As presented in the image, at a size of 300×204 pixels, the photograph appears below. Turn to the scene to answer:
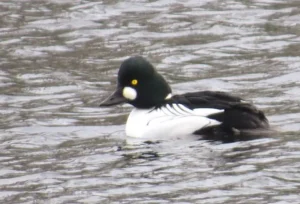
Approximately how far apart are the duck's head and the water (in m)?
0.42

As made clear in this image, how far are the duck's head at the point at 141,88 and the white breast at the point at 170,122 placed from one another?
0.59 feet

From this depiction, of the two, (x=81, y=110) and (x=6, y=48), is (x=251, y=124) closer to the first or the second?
(x=81, y=110)

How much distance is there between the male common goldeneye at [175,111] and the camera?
12977 millimetres

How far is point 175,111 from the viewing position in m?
13.3

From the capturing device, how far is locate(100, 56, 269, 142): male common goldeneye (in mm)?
12977

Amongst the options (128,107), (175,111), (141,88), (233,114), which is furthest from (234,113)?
(128,107)

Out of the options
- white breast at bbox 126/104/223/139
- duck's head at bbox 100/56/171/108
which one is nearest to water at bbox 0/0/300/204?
white breast at bbox 126/104/223/139

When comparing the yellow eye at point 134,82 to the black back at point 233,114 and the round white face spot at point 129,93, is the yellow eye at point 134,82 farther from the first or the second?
the black back at point 233,114

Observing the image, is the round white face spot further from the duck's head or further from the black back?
the black back

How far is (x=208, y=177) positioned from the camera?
11.0m

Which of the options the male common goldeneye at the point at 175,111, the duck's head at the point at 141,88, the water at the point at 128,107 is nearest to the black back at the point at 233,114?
the male common goldeneye at the point at 175,111

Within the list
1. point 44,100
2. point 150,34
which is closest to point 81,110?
point 44,100

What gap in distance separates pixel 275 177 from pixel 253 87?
16.6 feet

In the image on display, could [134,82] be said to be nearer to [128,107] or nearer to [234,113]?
[234,113]
